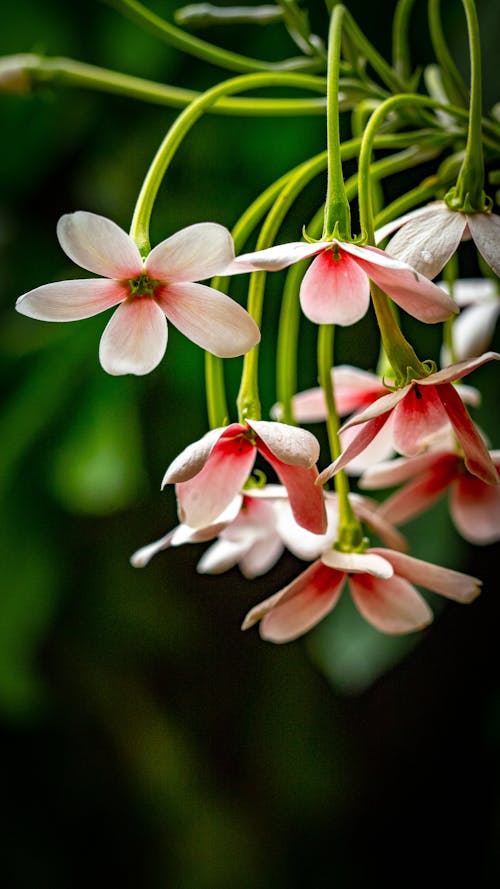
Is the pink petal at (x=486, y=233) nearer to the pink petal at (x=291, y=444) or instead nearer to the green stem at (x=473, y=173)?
the green stem at (x=473, y=173)

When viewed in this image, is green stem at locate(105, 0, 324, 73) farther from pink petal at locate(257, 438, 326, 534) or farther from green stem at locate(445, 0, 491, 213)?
pink petal at locate(257, 438, 326, 534)

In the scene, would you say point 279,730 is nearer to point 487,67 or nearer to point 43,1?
point 487,67

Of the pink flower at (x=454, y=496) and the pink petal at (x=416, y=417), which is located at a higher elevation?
the pink petal at (x=416, y=417)

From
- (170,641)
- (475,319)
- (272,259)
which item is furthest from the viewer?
(170,641)

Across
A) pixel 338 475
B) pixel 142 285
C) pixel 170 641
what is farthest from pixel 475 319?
pixel 170 641

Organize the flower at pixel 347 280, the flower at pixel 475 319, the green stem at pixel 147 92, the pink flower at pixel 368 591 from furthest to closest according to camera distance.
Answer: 1. the flower at pixel 475 319
2. the green stem at pixel 147 92
3. the pink flower at pixel 368 591
4. the flower at pixel 347 280

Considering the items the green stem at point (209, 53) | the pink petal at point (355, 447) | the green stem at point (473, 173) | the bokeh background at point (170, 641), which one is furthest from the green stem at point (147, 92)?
the bokeh background at point (170, 641)

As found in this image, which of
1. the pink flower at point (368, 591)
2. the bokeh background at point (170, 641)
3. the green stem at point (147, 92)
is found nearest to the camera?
the pink flower at point (368, 591)

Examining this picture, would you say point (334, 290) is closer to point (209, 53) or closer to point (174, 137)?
point (174, 137)
